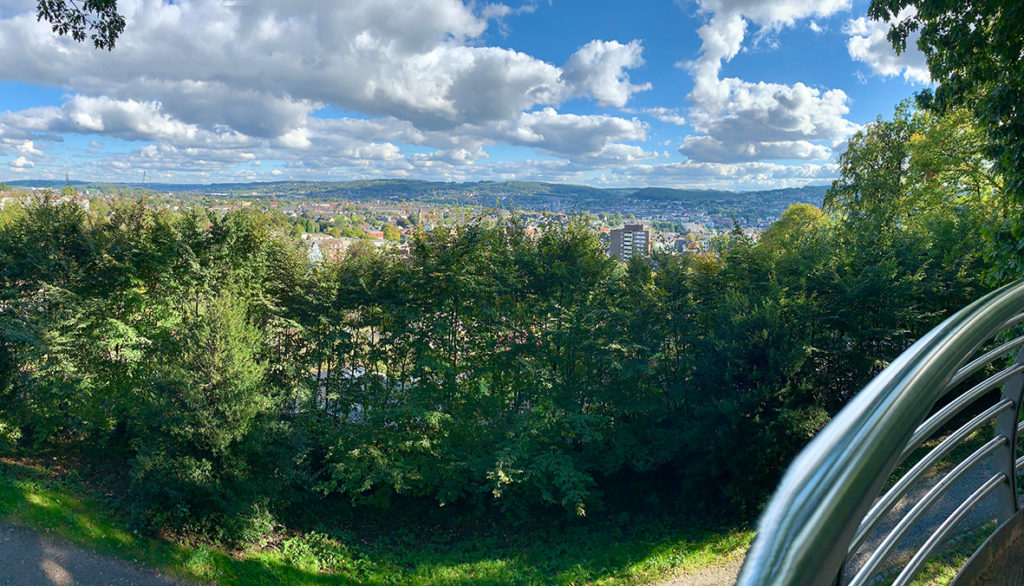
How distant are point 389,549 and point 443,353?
495cm

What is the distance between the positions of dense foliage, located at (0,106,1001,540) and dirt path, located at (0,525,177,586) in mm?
1161

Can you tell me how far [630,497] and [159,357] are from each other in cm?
1286

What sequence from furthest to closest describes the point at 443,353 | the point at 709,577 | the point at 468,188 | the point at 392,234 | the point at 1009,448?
the point at 468,188 → the point at 392,234 → the point at 443,353 → the point at 709,577 → the point at 1009,448

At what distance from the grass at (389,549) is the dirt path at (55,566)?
0.24 m

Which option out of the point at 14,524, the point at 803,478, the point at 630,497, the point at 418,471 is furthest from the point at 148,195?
the point at 803,478

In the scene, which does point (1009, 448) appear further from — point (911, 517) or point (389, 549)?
point (389, 549)

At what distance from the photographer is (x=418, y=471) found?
13.1 metres

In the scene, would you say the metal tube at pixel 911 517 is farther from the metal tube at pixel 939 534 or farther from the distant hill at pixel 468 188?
the distant hill at pixel 468 188

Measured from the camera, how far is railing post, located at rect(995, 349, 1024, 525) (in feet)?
4.99

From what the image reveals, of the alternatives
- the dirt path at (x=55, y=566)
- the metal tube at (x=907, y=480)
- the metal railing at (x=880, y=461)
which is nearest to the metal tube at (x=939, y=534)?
the metal railing at (x=880, y=461)

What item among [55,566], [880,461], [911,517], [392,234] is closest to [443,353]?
[392,234]

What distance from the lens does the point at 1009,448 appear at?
59.7 inches

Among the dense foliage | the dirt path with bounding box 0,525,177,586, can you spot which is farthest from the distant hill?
the dirt path with bounding box 0,525,177,586

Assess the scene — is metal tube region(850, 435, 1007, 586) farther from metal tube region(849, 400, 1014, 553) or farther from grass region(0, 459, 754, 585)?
grass region(0, 459, 754, 585)
